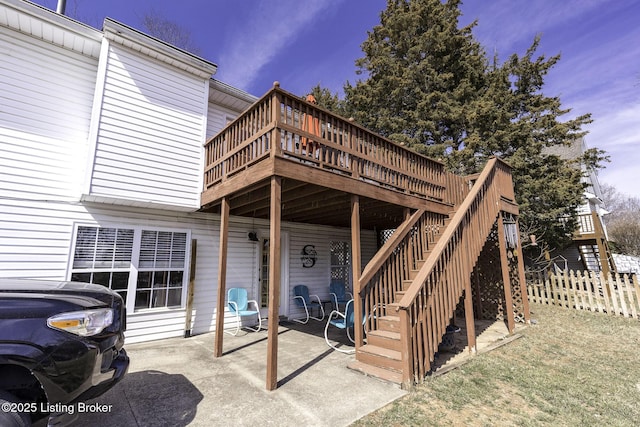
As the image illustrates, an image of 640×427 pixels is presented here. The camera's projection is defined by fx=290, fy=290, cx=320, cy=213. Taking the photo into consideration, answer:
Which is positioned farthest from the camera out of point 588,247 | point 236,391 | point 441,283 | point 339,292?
point 588,247

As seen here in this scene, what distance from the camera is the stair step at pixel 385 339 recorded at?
3853mm

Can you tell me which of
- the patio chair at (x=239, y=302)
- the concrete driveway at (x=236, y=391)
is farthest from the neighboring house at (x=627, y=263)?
the patio chair at (x=239, y=302)

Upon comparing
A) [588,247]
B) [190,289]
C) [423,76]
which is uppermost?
[423,76]

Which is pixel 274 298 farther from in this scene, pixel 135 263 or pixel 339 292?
pixel 339 292

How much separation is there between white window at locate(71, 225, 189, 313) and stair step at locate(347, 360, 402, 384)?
3826mm

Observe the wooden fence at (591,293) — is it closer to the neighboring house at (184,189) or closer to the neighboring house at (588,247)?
the neighboring house at (184,189)

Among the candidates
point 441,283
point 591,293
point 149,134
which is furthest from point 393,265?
point 591,293

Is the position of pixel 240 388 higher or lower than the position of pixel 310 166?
lower

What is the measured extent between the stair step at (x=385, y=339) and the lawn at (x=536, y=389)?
1.83ft

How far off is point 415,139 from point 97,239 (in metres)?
11.0

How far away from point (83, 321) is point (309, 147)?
3521mm

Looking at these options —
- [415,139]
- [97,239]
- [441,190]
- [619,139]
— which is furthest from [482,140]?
[97,239]

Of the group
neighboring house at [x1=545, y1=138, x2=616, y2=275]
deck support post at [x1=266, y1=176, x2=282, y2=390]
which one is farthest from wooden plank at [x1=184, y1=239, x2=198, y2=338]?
neighboring house at [x1=545, y1=138, x2=616, y2=275]

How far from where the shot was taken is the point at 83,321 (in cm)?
203
